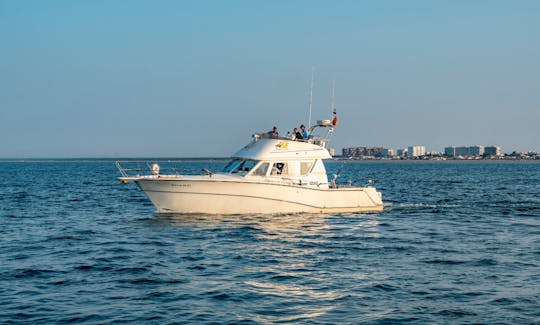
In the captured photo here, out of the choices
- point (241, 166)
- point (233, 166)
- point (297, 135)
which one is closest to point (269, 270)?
point (241, 166)

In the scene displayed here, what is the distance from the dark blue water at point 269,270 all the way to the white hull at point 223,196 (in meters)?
0.76

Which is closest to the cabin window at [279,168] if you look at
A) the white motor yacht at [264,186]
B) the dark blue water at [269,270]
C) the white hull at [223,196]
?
the white motor yacht at [264,186]

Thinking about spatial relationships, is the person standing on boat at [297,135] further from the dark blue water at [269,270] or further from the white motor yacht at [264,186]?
the dark blue water at [269,270]

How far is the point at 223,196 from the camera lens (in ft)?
78.8

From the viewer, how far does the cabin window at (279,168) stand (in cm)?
2527

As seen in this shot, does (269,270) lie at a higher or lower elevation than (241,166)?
lower

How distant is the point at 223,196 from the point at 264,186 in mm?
1713

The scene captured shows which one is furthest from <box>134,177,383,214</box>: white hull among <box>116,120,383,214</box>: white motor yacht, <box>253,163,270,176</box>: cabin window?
<box>253,163,270,176</box>: cabin window

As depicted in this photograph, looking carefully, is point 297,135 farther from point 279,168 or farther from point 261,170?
point 261,170

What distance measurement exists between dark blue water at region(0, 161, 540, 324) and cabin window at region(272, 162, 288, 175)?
2.30 metres

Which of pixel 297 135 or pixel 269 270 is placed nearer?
pixel 269 270

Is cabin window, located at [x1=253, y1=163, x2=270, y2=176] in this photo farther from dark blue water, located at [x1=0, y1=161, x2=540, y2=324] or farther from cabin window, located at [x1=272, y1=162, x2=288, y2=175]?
dark blue water, located at [x1=0, y1=161, x2=540, y2=324]

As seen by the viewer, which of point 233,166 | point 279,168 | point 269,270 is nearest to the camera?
point 269,270

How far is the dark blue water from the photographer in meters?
11.2
